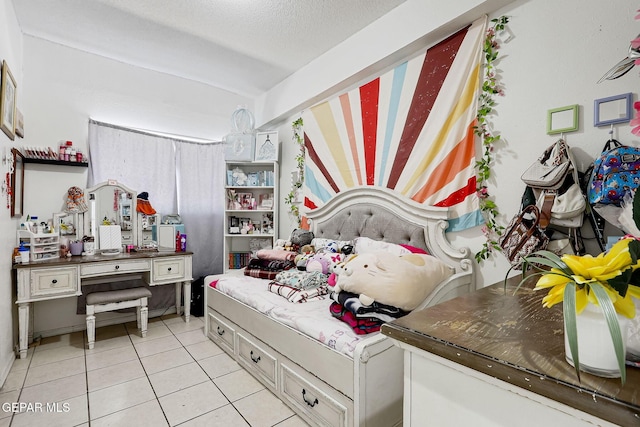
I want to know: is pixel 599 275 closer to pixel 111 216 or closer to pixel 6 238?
pixel 6 238

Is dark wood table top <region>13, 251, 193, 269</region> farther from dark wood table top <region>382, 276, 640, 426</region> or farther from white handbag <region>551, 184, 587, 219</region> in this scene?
white handbag <region>551, 184, 587, 219</region>

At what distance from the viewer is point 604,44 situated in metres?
1.51

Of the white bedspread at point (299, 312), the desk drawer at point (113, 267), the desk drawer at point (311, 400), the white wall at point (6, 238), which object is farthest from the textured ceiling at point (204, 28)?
the desk drawer at point (311, 400)

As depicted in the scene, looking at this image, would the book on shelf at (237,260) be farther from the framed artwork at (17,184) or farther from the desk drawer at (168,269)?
the framed artwork at (17,184)

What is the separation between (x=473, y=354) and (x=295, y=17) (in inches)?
109

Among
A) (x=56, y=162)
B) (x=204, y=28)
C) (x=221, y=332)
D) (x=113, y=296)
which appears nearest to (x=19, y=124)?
(x=56, y=162)

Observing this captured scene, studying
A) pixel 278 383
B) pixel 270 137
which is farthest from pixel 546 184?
pixel 270 137

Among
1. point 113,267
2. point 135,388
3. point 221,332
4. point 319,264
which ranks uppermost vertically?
point 319,264

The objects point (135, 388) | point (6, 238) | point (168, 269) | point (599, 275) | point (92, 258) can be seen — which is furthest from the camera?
point (168, 269)

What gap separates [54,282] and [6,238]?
0.52 meters

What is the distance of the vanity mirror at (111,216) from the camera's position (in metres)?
3.09

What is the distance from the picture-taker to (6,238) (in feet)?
7.31

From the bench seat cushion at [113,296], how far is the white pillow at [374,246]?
83.1 inches

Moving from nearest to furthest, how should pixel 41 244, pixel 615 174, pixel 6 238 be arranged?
1. pixel 615 174
2. pixel 6 238
3. pixel 41 244
